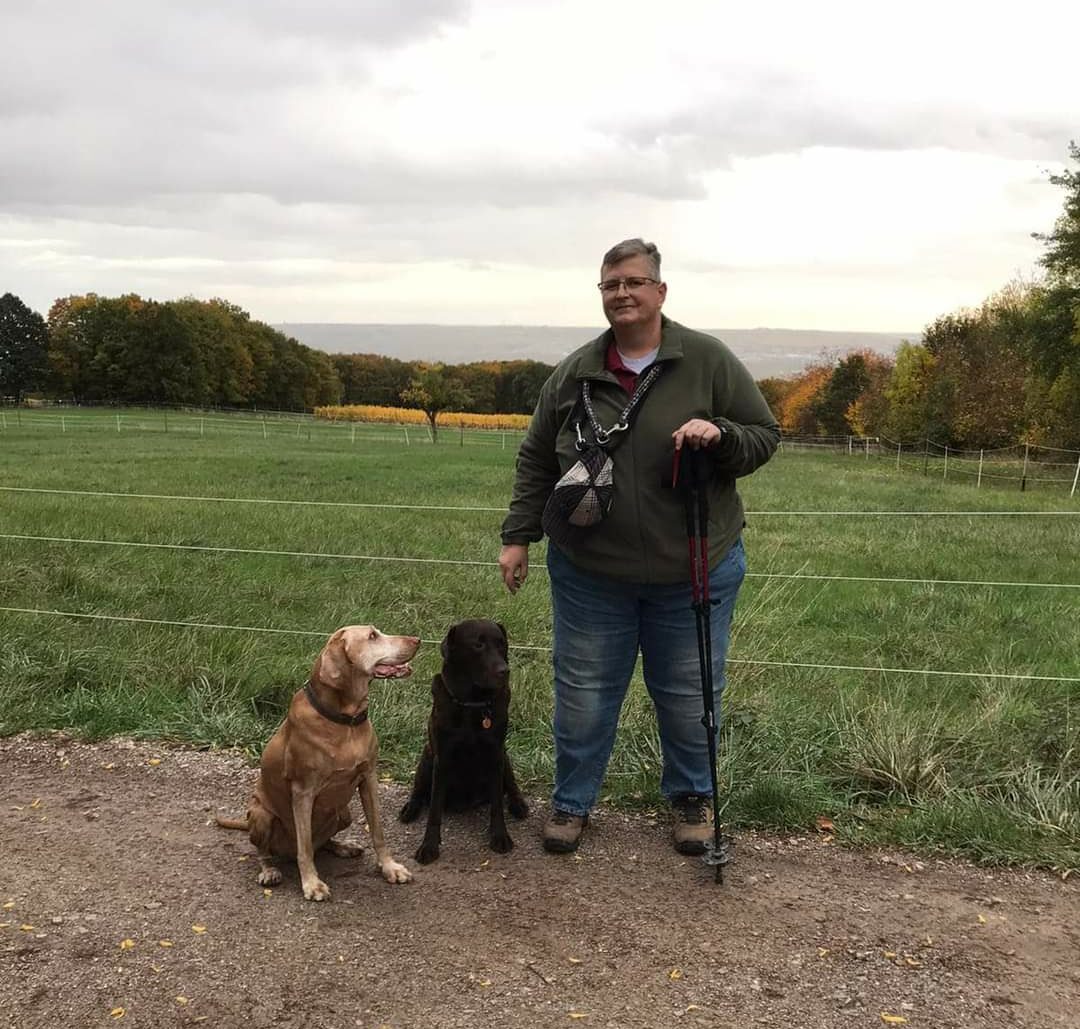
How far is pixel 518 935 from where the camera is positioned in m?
3.19

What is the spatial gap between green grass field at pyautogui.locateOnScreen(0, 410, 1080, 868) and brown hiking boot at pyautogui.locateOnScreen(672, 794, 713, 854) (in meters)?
0.22

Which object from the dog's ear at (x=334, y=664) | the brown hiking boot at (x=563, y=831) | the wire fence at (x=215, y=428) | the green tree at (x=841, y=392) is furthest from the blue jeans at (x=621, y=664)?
the green tree at (x=841, y=392)

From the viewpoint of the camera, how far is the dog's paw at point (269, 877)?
11.5 ft

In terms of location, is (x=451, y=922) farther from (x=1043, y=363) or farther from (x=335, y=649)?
(x=1043, y=363)

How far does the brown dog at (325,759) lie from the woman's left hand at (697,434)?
45.9 inches

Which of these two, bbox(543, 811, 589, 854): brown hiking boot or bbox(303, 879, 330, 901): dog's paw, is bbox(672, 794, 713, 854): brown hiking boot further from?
bbox(303, 879, 330, 901): dog's paw

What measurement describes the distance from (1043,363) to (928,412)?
16.1m

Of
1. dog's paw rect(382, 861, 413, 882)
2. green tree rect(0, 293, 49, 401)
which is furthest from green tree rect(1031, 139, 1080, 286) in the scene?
green tree rect(0, 293, 49, 401)

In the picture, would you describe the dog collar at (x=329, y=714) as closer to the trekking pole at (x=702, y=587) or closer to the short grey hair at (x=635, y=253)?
the trekking pole at (x=702, y=587)

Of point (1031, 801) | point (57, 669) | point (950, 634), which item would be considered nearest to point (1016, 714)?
point (1031, 801)

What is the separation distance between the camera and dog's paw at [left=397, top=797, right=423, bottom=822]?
4070 millimetres

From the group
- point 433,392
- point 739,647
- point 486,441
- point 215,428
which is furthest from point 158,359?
point 739,647

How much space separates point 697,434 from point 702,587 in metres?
0.58

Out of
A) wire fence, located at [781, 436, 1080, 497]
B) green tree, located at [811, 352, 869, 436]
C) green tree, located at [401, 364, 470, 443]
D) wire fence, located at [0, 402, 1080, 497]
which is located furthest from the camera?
green tree, located at [811, 352, 869, 436]
